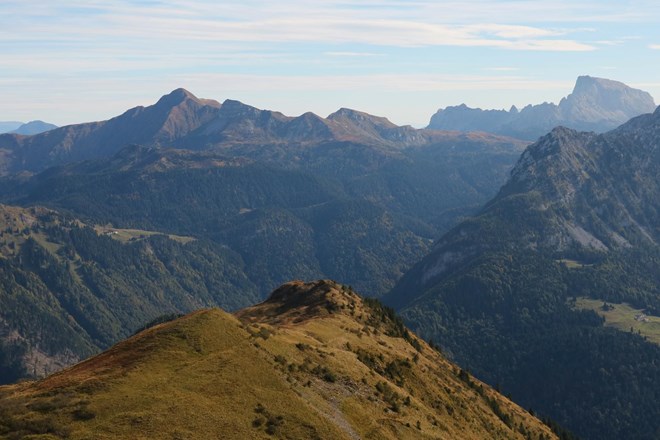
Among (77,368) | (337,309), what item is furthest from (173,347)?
(337,309)

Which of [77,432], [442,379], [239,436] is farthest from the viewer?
[442,379]

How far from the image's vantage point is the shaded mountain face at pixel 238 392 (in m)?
90.9

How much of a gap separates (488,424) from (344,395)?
60986 millimetres

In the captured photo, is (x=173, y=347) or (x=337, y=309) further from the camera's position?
(x=337, y=309)

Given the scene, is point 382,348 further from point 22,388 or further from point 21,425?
point 21,425

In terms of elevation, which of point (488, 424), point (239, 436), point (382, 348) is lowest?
point (488, 424)

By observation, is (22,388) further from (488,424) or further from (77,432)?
(488,424)

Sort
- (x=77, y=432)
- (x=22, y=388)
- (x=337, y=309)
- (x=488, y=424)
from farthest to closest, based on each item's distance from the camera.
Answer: (x=337, y=309) < (x=488, y=424) < (x=22, y=388) < (x=77, y=432)

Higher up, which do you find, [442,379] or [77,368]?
[77,368]

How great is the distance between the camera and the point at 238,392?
10400 centimetres

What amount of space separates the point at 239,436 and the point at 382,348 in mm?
79963

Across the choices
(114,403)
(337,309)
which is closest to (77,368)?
(114,403)

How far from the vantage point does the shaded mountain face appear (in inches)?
3578

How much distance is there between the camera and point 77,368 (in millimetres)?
113938
